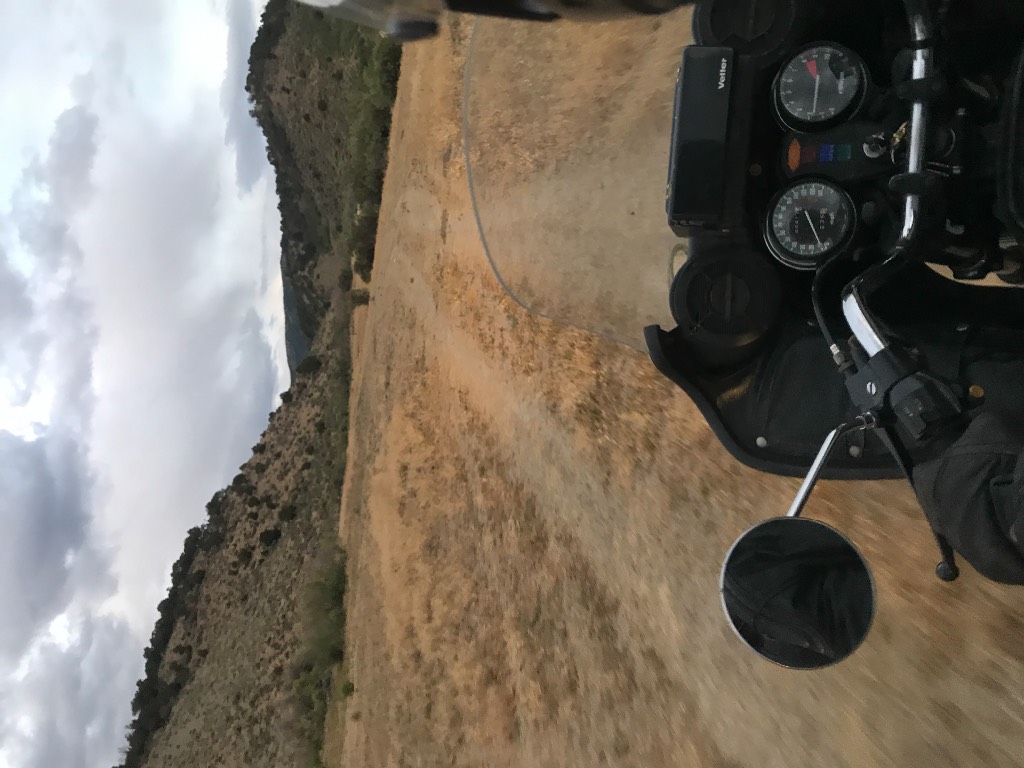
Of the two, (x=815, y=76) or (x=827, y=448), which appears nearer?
(x=827, y=448)

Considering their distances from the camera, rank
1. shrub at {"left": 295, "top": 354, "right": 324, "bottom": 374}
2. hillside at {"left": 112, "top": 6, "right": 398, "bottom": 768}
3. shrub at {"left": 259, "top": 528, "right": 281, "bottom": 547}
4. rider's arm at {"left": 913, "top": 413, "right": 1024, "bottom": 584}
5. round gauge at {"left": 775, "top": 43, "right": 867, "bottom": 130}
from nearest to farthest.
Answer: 1. rider's arm at {"left": 913, "top": 413, "right": 1024, "bottom": 584}
2. round gauge at {"left": 775, "top": 43, "right": 867, "bottom": 130}
3. hillside at {"left": 112, "top": 6, "right": 398, "bottom": 768}
4. shrub at {"left": 259, "top": 528, "right": 281, "bottom": 547}
5. shrub at {"left": 295, "top": 354, "right": 324, "bottom": 374}

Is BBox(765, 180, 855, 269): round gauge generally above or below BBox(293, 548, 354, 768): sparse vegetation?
above

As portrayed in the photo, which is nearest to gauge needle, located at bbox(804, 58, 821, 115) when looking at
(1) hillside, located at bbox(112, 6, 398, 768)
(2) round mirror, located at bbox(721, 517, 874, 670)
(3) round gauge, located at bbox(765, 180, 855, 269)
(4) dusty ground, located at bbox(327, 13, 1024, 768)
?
(3) round gauge, located at bbox(765, 180, 855, 269)

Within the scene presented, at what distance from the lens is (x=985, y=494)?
1562mm

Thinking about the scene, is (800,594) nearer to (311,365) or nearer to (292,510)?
(292,510)

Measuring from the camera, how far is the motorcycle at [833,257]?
1.70 metres

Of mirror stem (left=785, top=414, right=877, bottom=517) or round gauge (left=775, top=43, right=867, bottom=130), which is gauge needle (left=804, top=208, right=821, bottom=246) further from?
mirror stem (left=785, top=414, right=877, bottom=517)

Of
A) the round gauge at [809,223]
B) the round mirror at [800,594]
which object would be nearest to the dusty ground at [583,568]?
the round gauge at [809,223]

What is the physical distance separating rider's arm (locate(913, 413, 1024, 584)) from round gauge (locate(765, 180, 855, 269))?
76 centimetres

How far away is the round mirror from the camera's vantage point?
1.65 m

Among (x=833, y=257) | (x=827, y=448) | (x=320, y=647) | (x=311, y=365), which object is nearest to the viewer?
(x=827, y=448)

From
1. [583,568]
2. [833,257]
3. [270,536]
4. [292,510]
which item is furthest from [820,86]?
[270,536]

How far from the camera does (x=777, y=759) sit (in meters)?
3.86

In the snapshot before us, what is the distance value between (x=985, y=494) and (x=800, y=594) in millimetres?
443
